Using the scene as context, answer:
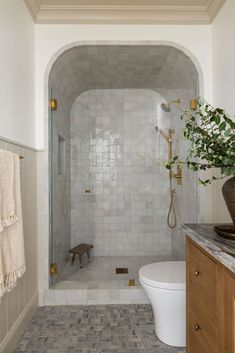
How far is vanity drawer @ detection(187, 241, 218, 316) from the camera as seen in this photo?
3.09 feet

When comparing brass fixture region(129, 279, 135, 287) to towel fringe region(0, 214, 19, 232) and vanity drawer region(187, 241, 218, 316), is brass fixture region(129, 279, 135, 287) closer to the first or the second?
vanity drawer region(187, 241, 218, 316)

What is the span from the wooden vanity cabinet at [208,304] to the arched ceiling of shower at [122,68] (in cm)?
165

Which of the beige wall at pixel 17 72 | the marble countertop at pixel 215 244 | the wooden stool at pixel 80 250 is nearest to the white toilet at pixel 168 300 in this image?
the marble countertop at pixel 215 244

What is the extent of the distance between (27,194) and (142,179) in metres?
1.76

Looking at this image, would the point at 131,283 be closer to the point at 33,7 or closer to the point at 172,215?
the point at 172,215

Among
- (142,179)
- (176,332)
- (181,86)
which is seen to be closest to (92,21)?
(181,86)

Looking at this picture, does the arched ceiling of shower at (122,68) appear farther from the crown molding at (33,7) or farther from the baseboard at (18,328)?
the baseboard at (18,328)

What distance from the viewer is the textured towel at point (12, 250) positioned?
1238mm

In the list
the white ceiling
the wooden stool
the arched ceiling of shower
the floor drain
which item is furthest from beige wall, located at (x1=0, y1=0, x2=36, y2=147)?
the floor drain

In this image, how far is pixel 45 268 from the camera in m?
2.15

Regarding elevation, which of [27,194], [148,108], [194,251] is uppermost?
[148,108]

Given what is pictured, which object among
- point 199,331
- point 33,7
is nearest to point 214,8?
point 33,7

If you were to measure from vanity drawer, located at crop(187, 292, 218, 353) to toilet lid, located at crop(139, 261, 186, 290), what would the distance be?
0.23m

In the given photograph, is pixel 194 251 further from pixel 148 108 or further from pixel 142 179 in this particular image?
pixel 148 108
